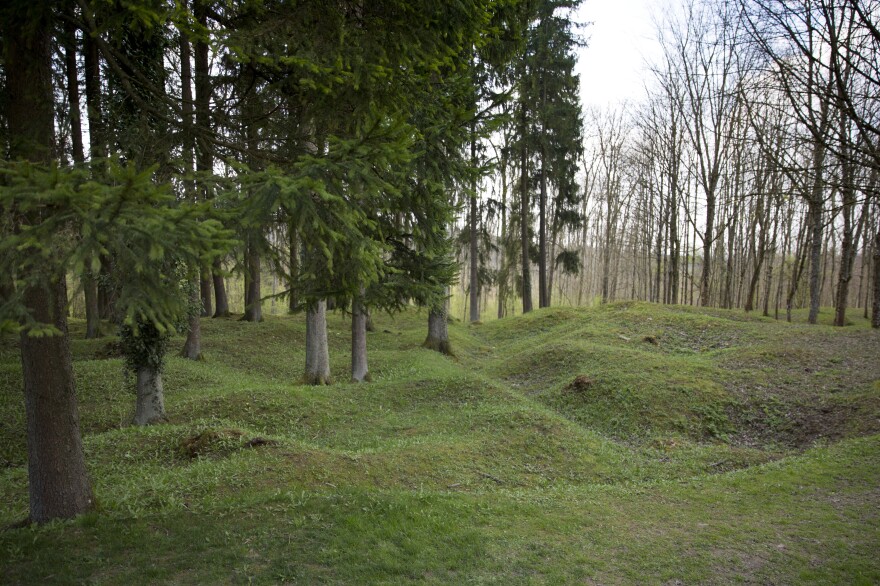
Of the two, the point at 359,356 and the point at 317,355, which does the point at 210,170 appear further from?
the point at 359,356

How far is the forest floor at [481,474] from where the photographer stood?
5.10m

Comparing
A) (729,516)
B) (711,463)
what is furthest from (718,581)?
(711,463)

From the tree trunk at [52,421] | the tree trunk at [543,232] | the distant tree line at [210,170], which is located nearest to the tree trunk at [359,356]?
the distant tree line at [210,170]

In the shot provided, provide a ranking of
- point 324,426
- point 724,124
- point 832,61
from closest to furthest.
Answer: point 832,61
point 324,426
point 724,124

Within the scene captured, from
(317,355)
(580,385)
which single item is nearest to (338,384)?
(317,355)

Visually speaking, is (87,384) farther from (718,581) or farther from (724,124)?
(724,124)

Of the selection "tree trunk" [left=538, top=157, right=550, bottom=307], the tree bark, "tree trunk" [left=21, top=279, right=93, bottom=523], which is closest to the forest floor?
"tree trunk" [left=21, top=279, right=93, bottom=523]

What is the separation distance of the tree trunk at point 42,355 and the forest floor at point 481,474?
408 mm

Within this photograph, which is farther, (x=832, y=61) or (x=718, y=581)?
(x=832, y=61)

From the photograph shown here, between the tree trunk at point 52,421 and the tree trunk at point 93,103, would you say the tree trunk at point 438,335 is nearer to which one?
the tree trunk at point 93,103

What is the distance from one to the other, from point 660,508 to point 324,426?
5954 mm

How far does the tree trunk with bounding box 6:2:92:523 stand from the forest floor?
408 millimetres

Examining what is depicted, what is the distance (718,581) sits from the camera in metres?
5.02

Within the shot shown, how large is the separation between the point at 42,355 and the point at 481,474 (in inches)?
219
